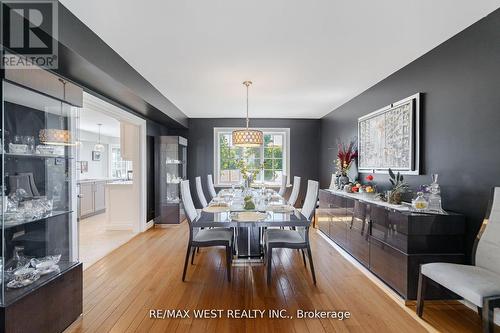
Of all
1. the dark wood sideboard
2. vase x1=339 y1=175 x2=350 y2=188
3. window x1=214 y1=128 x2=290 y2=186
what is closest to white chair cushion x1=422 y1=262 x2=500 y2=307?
the dark wood sideboard

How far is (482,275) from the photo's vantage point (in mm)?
1920

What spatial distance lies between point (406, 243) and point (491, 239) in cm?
60

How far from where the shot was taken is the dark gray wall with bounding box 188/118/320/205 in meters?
6.81

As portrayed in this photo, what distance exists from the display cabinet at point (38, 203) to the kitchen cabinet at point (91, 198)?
4.08m

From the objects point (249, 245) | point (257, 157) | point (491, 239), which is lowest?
point (249, 245)

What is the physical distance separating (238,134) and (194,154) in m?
3.10

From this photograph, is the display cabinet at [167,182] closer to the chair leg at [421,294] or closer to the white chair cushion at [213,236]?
the white chair cushion at [213,236]

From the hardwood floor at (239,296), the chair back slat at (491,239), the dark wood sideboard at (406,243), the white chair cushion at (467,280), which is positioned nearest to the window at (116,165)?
the hardwood floor at (239,296)

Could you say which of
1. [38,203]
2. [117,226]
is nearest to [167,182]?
[117,226]

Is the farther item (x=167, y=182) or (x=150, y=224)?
(x=167, y=182)

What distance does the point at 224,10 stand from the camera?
80.0 inches

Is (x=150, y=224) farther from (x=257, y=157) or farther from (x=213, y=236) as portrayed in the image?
(x=257, y=157)

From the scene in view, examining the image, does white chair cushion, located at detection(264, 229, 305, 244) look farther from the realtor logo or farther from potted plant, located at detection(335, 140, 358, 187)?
the realtor logo

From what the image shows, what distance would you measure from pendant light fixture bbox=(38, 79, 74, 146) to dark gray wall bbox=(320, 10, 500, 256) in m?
3.61
